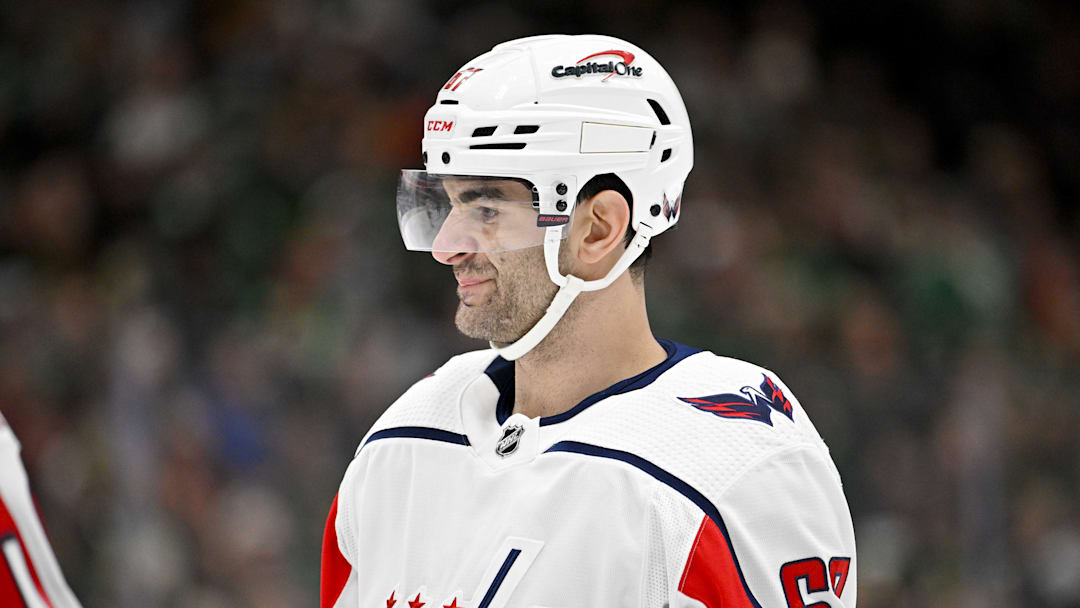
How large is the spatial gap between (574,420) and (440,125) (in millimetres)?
467

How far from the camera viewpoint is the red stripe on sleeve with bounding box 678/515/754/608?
5.43ft

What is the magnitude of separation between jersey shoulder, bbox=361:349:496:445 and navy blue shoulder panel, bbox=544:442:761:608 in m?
0.27

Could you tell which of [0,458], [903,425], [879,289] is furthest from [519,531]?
[879,289]

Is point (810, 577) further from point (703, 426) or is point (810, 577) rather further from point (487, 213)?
point (487, 213)

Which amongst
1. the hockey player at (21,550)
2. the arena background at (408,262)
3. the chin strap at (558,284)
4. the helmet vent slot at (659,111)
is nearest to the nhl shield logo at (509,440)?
the chin strap at (558,284)

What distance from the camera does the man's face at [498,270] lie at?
1.89 m

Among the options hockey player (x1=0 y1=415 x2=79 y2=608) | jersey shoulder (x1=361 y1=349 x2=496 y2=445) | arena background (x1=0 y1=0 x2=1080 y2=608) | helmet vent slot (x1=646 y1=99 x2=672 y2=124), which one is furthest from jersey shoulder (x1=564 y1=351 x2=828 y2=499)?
arena background (x1=0 y1=0 x2=1080 y2=608)

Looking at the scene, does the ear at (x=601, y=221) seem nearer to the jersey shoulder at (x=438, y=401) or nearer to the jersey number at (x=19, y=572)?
the jersey shoulder at (x=438, y=401)

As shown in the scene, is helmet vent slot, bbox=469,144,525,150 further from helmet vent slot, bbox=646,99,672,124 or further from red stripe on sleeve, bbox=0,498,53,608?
red stripe on sleeve, bbox=0,498,53,608

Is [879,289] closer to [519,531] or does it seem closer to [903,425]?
[903,425]

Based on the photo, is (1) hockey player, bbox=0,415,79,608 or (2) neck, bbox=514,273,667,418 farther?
(2) neck, bbox=514,273,667,418

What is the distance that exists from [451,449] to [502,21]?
14.0 ft

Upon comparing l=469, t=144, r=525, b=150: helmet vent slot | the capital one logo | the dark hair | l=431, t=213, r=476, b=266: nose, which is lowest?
l=431, t=213, r=476, b=266: nose

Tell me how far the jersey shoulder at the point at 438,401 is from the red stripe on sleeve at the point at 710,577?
0.46m
